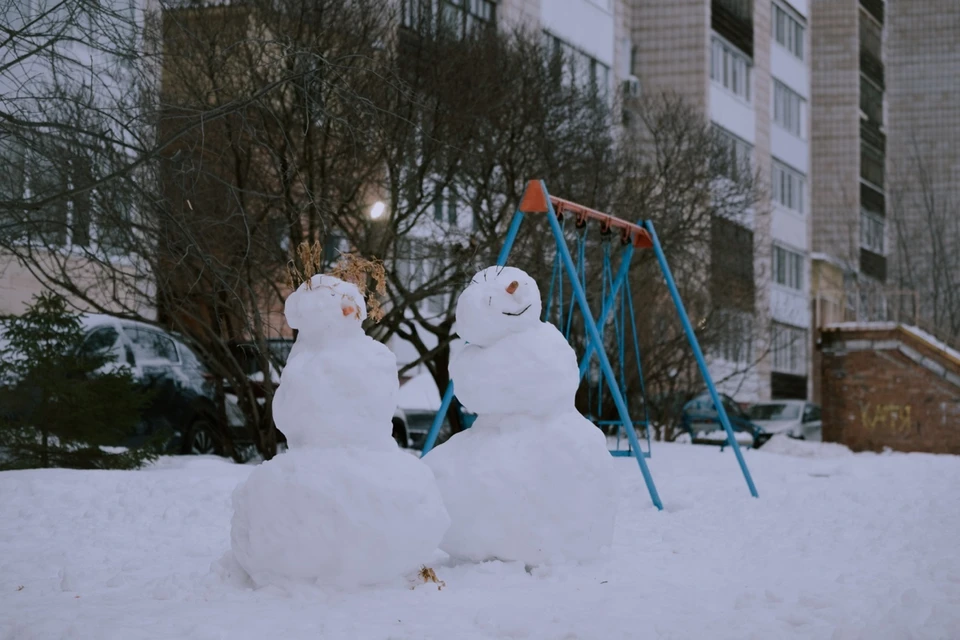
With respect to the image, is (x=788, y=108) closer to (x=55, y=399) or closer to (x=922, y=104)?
(x=922, y=104)

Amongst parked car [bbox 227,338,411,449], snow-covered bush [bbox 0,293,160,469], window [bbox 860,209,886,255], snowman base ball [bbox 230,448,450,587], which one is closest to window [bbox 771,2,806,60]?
window [bbox 860,209,886,255]

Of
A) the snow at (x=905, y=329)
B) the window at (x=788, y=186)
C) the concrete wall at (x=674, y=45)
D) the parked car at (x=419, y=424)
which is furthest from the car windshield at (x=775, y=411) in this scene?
the window at (x=788, y=186)

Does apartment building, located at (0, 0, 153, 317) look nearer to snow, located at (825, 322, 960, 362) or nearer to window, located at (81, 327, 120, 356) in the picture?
window, located at (81, 327, 120, 356)

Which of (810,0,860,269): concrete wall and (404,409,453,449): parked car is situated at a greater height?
(810,0,860,269): concrete wall

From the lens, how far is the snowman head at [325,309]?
694cm

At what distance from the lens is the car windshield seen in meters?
28.6

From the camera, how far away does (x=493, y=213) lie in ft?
56.2

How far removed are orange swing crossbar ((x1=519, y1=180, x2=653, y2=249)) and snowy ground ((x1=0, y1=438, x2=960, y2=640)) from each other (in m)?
2.48

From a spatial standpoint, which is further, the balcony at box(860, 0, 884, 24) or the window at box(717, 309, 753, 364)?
the balcony at box(860, 0, 884, 24)

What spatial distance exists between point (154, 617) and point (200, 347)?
807 cm

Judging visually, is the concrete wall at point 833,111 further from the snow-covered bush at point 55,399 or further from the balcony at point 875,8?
the snow-covered bush at point 55,399

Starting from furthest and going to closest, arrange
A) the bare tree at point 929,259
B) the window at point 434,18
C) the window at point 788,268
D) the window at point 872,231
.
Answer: the window at point 872,231 < the window at point 788,268 < the bare tree at point 929,259 < the window at point 434,18

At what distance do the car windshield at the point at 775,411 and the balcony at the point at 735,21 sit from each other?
11901mm

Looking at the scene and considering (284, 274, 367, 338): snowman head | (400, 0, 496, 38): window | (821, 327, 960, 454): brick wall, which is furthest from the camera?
(821, 327, 960, 454): brick wall
